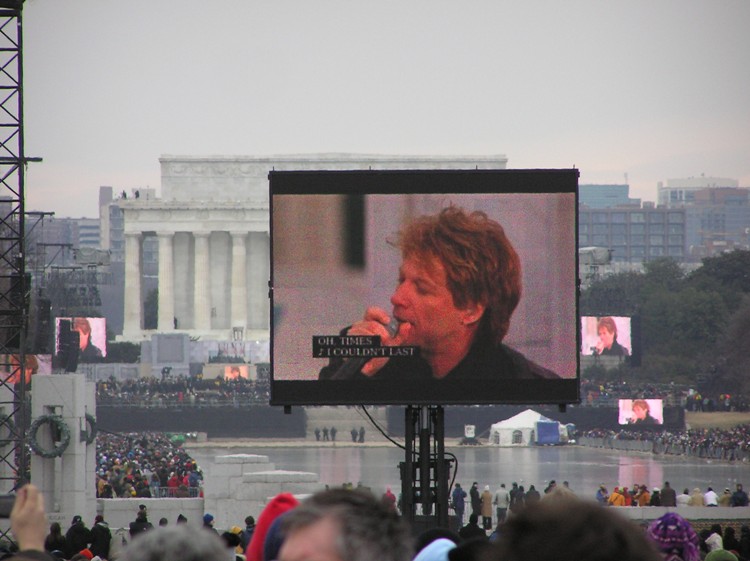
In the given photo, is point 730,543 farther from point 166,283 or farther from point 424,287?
point 166,283

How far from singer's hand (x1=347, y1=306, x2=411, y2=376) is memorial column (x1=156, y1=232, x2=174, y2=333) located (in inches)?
4511

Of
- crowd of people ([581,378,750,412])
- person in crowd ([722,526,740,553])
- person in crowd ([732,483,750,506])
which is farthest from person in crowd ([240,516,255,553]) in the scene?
crowd of people ([581,378,750,412])

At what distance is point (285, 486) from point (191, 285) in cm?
10930

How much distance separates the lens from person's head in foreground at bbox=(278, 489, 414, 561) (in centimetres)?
452

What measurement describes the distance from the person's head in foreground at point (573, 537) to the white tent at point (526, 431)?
69469mm

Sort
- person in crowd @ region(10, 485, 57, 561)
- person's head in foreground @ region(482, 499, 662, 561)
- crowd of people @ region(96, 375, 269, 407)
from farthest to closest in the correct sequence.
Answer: crowd of people @ region(96, 375, 269, 407) < person in crowd @ region(10, 485, 57, 561) < person's head in foreground @ region(482, 499, 662, 561)

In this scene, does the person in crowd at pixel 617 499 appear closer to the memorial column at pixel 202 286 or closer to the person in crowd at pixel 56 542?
the person in crowd at pixel 56 542

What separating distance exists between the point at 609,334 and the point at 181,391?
2234 centimetres

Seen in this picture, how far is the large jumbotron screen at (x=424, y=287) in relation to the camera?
21547 millimetres

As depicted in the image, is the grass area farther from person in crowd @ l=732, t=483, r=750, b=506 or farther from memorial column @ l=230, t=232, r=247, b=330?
memorial column @ l=230, t=232, r=247, b=330

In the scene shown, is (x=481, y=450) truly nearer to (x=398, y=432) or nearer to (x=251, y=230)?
(x=398, y=432)

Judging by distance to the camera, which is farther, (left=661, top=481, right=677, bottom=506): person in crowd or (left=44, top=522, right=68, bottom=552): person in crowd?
(left=661, top=481, right=677, bottom=506): person in crowd

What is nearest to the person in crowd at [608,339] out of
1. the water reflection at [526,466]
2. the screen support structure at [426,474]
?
the water reflection at [526,466]

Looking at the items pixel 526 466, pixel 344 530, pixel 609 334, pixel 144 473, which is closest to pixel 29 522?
pixel 344 530
